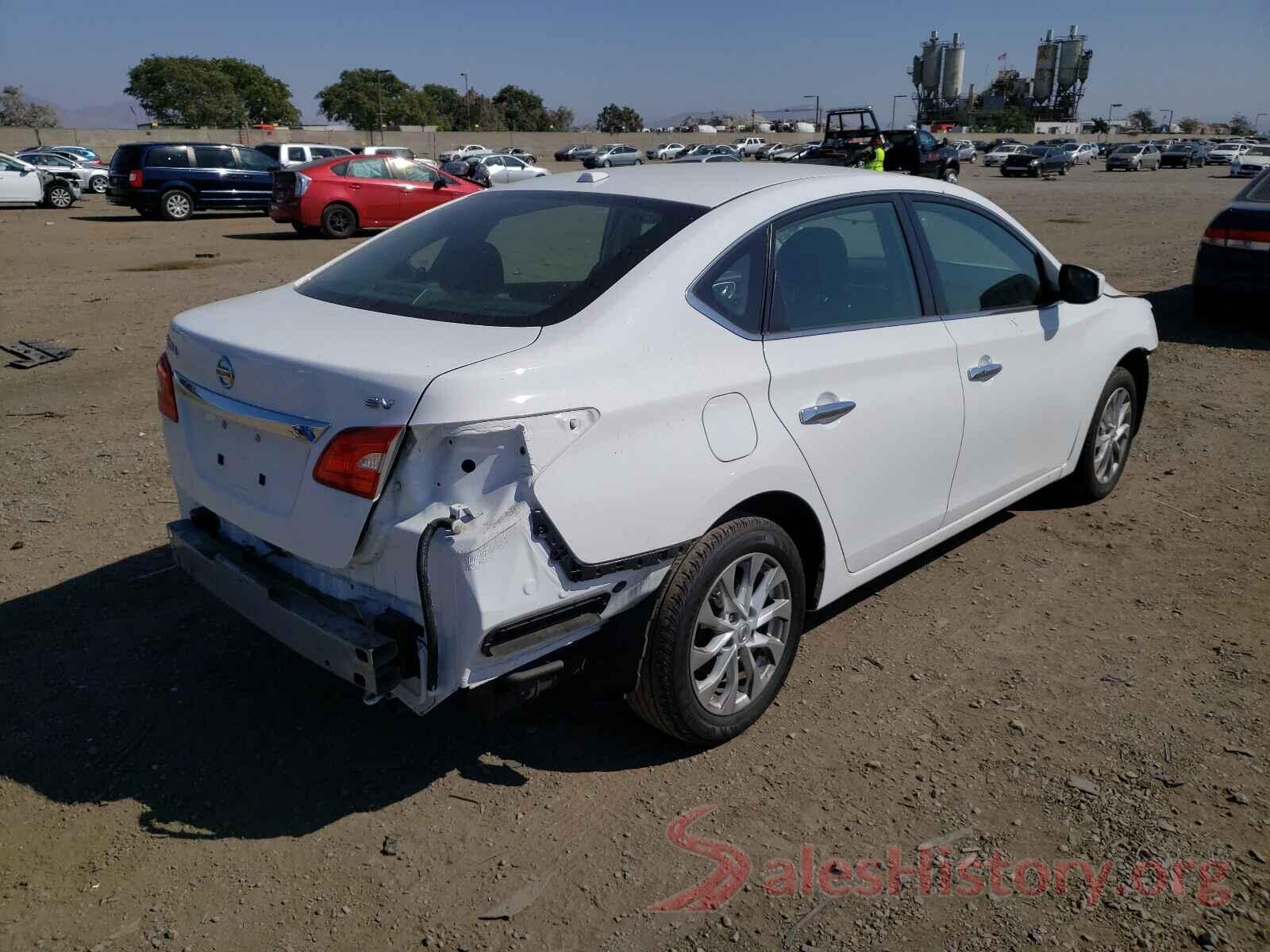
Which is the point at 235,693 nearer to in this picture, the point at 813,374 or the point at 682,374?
the point at 682,374

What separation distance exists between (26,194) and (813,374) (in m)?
27.6

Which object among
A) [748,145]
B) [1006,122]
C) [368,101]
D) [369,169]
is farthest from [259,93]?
[369,169]

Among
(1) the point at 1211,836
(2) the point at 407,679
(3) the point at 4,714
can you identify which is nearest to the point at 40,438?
(3) the point at 4,714

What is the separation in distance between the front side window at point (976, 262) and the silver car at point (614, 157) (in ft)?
156

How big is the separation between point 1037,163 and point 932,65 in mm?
92526

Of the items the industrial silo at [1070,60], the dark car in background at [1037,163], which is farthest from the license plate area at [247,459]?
the industrial silo at [1070,60]

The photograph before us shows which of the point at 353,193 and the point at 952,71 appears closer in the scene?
the point at 353,193

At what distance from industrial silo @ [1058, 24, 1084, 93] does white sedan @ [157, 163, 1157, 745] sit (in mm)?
150812

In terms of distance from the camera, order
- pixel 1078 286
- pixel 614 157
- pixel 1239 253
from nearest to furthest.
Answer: pixel 1078 286 < pixel 1239 253 < pixel 614 157

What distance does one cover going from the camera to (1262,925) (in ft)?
8.18

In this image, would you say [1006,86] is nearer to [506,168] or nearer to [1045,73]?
[1045,73]

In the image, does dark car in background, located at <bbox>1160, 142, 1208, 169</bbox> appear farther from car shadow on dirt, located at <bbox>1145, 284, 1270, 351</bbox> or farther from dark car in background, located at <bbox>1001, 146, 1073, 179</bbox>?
car shadow on dirt, located at <bbox>1145, 284, 1270, 351</bbox>

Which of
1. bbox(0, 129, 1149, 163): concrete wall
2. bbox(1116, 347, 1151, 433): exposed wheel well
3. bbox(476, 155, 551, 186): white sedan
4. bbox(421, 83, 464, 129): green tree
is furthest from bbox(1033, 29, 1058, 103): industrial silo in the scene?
bbox(1116, 347, 1151, 433): exposed wheel well

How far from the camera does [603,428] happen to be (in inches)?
103
